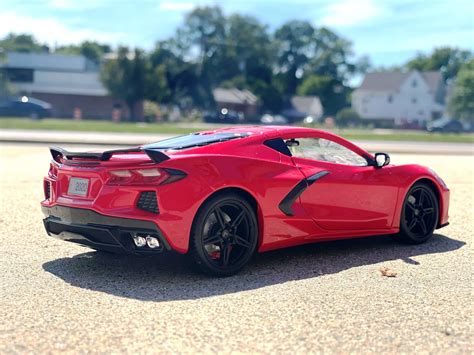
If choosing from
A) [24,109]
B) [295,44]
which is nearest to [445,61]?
[295,44]

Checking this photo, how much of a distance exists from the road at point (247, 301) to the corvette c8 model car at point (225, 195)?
0.33 m

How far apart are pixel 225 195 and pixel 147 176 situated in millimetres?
702

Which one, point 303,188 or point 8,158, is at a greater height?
point 303,188

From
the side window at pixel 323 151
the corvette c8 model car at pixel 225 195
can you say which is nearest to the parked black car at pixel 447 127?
the corvette c8 model car at pixel 225 195

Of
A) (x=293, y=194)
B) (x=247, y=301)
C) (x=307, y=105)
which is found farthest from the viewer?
(x=307, y=105)

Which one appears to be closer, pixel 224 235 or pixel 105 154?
pixel 105 154

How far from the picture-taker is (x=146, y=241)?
5113 millimetres

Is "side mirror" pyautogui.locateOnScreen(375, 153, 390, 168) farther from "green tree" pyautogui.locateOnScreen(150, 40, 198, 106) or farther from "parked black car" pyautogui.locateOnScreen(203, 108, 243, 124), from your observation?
"green tree" pyautogui.locateOnScreen(150, 40, 198, 106)

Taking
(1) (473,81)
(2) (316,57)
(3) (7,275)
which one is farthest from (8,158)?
(2) (316,57)

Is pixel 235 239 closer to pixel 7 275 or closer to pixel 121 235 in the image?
pixel 121 235

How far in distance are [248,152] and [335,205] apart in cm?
110

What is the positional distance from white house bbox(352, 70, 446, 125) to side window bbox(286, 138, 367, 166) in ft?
287

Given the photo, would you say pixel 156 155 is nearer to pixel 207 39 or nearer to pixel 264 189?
pixel 264 189

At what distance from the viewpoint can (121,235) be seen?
5066mm
